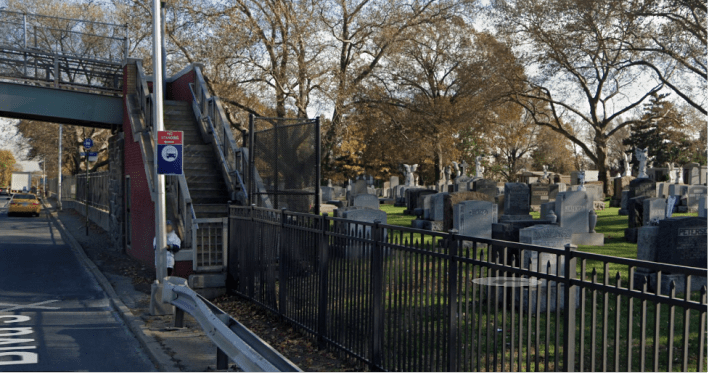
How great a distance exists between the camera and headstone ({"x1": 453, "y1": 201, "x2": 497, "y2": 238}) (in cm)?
1817

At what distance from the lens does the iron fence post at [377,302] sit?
6.43m

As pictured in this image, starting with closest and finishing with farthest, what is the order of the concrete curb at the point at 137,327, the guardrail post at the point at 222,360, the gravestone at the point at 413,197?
the guardrail post at the point at 222,360, the concrete curb at the point at 137,327, the gravestone at the point at 413,197

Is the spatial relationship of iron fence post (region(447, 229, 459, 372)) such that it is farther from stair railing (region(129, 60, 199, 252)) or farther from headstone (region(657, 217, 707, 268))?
headstone (region(657, 217, 707, 268))

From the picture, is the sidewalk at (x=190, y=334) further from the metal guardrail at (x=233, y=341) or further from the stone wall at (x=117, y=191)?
the stone wall at (x=117, y=191)

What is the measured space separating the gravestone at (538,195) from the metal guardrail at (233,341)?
1142 inches

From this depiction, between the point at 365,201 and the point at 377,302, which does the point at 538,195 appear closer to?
the point at 365,201

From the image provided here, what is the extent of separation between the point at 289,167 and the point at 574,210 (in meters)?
11.2

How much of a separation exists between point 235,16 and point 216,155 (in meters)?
12.0

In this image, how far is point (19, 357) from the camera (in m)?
7.92

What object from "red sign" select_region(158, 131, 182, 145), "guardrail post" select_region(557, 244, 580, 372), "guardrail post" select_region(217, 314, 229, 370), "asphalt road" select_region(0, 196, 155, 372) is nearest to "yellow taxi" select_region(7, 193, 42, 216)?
"asphalt road" select_region(0, 196, 155, 372)

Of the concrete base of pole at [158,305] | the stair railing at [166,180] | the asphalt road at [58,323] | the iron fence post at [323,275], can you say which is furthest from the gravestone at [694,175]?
the iron fence post at [323,275]

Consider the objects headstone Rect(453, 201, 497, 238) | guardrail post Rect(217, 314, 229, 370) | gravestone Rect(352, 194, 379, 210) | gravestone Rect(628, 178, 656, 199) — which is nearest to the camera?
guardrail post Rect(217, 314, 229, 370)

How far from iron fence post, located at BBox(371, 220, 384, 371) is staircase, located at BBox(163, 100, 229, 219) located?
8568mm

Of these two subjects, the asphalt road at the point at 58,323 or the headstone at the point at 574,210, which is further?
the headstone at the point at 574,210
